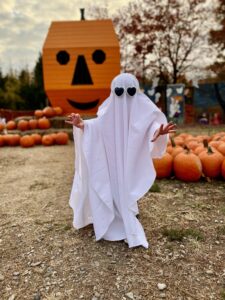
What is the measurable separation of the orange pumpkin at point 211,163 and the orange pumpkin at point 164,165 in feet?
1.68

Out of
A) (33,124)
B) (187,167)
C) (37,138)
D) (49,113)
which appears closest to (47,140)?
(37,138)

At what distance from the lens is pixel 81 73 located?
1068 cm

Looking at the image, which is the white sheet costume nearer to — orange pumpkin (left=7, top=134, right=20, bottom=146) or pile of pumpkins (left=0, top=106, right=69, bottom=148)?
pile of pumpkins (left=0, top=106, right=69, bottom=148)

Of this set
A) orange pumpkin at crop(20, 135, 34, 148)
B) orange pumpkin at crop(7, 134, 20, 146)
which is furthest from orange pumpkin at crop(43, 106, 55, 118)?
orange pumpkin at crop(20, 135, 34, 148)

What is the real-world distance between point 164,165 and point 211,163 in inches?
28.7

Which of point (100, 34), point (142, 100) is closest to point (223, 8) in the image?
point (100, 34)

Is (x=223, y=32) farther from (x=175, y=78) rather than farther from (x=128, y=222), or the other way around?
(x=128, y=222)

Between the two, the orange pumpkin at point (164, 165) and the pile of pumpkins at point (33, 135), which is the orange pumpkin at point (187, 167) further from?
the pile of pumpkins at point (33, 135)

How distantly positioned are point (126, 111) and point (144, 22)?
15815 mm

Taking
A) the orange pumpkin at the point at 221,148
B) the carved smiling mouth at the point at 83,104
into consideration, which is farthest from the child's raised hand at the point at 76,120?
the carved smiling mouth at the point at 83,104

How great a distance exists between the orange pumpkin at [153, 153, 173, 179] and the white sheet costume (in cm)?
187

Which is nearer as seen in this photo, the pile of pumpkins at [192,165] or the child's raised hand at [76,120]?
the child's raised hand at [76,120]

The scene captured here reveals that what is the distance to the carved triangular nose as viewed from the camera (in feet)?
34.8

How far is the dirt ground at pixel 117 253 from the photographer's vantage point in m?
2.32
